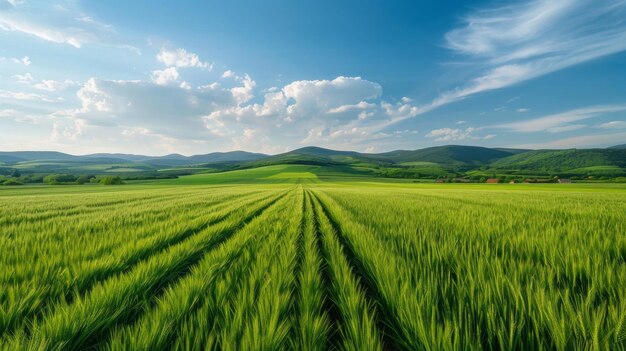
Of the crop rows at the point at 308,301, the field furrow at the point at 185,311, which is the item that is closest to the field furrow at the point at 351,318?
the crop rows at the point at 308,301

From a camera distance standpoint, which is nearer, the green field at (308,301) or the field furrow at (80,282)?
the green field at (308,301)

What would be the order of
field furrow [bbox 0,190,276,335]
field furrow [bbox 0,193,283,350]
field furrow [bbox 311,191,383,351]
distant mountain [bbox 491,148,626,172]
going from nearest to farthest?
field furrow [bbox 311,191,383,351] < field furrow [bbox 0,193,283,350] < field furrow [bbox 0,190,276,335] < distant mountain [bbox 491,148,626,172]

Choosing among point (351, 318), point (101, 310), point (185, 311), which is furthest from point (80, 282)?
point (351, 318)

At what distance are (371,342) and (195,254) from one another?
11.2 feet

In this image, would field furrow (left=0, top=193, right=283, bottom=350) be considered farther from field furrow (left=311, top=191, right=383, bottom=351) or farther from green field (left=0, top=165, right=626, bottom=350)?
field furrow (left=311, top=191, right=383, bottom=351)

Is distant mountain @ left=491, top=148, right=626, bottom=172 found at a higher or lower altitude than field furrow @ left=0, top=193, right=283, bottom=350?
higher

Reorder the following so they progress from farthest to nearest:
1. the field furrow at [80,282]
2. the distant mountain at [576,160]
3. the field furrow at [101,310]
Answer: the distant mountain at [576,160] → the field furrow at [80,282] → the field furrow at [101,310]

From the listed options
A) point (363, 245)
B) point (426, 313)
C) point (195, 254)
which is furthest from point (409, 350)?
point (195, 254)

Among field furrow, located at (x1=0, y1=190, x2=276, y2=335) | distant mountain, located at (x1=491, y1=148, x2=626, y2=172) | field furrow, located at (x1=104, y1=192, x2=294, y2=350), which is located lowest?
field furrow, located at (x1=0, y1=190, x2=276, y2=335)

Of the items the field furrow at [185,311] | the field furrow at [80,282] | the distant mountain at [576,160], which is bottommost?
the field furrow at [80,282]

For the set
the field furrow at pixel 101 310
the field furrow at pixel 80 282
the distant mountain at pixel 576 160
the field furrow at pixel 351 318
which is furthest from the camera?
the distant mountain at pixel 576 160

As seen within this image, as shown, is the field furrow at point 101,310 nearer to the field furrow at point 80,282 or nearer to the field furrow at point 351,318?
the field furrow at point 80,282

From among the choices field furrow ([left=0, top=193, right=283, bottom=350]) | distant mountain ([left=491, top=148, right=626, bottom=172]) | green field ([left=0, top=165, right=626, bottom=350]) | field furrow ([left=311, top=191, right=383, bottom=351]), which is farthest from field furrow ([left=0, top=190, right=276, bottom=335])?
distant mountain ([left=491, top=148, right=626, bottom=172])

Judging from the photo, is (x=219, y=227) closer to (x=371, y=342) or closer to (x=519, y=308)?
(x=371, y=342)
